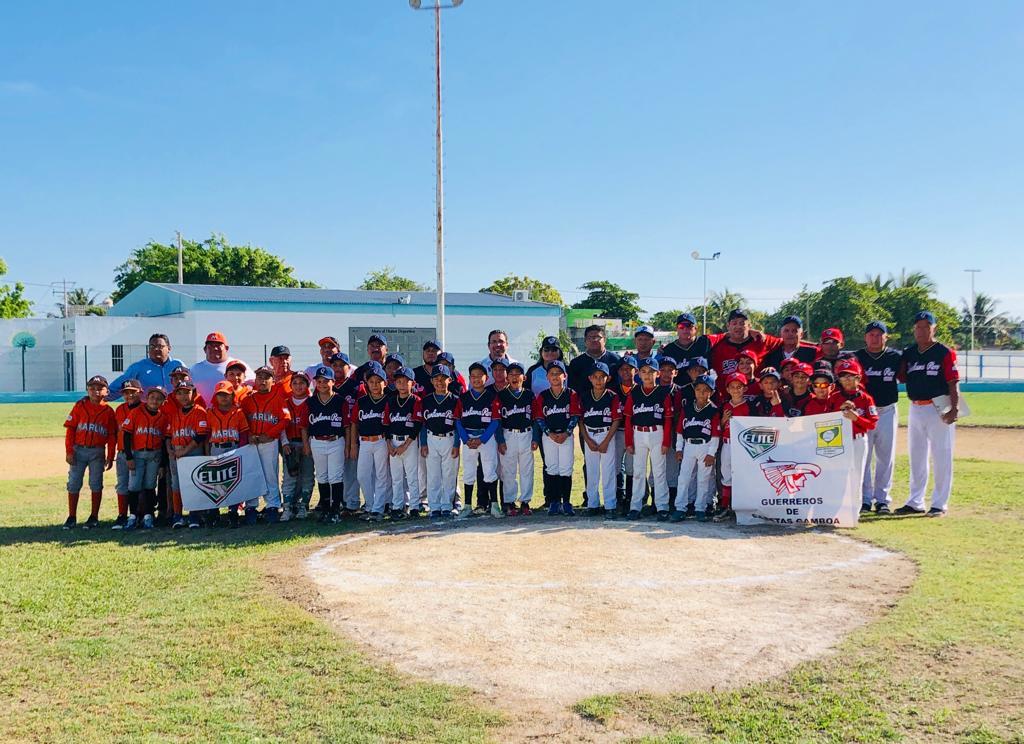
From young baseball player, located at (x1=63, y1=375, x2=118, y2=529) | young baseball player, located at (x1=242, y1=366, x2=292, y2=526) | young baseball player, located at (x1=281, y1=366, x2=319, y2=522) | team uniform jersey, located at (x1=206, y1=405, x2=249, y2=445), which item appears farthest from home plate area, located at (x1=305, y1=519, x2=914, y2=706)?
young baseball player, located at (x1=63, y1=375, x2=118, y2=529)

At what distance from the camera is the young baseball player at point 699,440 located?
27.3 feet

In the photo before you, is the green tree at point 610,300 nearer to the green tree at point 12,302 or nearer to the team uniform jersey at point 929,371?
the green tree at point 12,302

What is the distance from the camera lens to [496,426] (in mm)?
8781

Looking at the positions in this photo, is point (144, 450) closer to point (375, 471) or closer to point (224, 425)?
point (224, 425)

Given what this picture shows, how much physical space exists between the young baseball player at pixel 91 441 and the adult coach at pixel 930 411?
27.9 ft

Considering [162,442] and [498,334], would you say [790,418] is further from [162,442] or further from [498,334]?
[162,442]

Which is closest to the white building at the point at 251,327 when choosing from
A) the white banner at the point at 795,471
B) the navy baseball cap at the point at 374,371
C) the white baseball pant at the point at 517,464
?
the navy baseball cap at the point at 374,371

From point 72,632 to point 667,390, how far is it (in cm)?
578

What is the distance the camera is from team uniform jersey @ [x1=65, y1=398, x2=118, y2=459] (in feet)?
27.8

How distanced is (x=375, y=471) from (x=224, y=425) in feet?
5.49

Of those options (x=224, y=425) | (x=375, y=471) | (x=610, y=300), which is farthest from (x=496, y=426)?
(x=610, y=300)

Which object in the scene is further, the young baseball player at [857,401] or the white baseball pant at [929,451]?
the white baseball pant at [929,451]

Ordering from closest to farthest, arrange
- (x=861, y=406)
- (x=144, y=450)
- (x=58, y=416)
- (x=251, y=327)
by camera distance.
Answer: (x=861, y=406), (x=144, y=450), (x=58, y=416), (x=251, y=327)

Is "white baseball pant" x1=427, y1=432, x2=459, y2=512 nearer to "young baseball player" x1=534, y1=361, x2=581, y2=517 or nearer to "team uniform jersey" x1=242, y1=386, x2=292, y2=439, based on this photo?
"young baseball player" x1=534, y1=361, x2=581, y2=517
